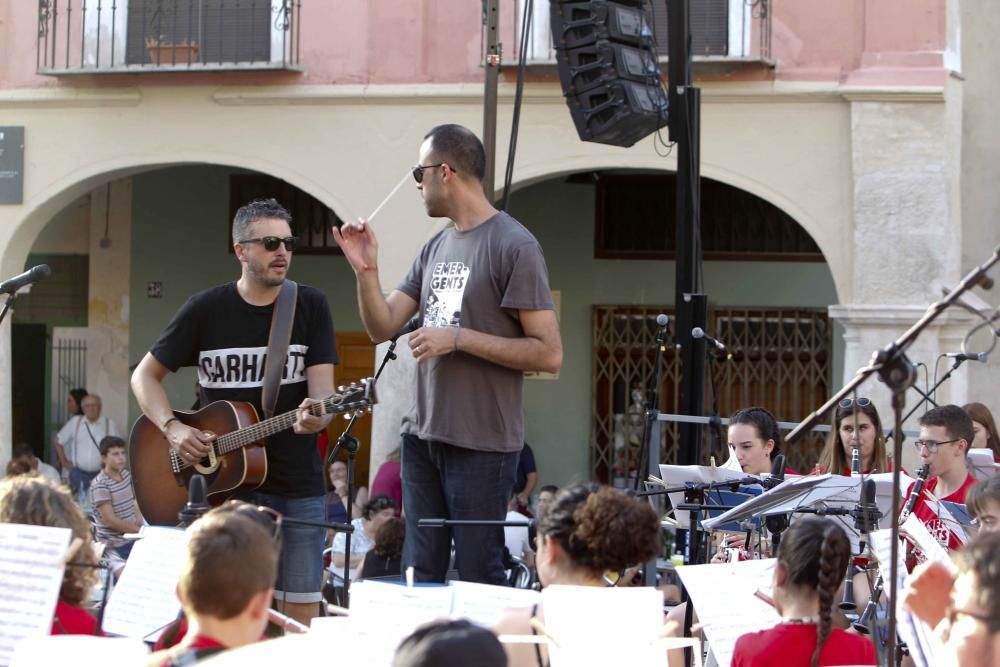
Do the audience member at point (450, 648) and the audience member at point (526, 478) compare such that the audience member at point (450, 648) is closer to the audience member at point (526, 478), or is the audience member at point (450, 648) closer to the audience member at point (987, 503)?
the audience member at point (987, 503)

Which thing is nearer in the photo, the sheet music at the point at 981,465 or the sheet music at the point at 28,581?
the sheet music at the point at 28,581

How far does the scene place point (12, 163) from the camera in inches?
466

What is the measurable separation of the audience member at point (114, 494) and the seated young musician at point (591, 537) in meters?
6.07

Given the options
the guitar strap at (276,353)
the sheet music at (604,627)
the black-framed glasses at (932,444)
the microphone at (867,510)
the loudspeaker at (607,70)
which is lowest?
the sheet music at (604,627)

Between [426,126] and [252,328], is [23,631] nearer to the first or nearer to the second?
[252,328]

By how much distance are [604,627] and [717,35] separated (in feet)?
27.5

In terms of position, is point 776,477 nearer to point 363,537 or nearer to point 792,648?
point 792,648

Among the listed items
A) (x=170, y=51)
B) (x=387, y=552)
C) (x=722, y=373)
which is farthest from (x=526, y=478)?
(x=170, y=51)

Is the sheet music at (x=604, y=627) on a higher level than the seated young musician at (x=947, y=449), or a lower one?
lower

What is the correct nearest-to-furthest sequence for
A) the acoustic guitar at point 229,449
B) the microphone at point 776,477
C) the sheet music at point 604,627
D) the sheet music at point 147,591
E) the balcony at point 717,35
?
the sheet music at point 604,627, the sheet music at point 147,591, the microphone at point 776,477, the acoustic guitar at point 229,449, the balcony at point 717,35

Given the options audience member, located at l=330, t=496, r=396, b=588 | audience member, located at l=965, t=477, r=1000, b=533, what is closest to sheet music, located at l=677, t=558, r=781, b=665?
audience member, located at l=965, t=477, r=1000, b=533

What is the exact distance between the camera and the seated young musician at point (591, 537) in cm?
336

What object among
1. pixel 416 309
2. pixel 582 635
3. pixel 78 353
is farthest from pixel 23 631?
pixel 78 353

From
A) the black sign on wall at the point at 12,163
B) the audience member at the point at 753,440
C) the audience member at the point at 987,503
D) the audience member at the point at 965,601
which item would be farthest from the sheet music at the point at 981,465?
the black sign on wall at the point at 12,163
